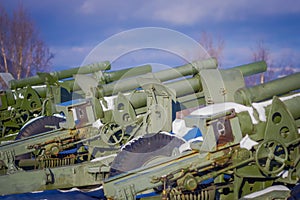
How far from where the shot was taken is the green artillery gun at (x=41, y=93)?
29.8ft

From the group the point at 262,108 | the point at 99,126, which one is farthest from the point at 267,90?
the point at 99,126

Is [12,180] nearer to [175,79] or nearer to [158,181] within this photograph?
[158,181]

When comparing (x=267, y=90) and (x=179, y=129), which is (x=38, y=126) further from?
(x=267, y=90)

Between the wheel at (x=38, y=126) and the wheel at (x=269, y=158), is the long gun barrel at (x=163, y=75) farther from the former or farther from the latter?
the wheel at (x=269, y=158)

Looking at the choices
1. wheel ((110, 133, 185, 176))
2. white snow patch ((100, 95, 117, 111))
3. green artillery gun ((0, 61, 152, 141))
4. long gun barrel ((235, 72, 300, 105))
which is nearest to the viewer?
long gun barrel ((235, 72, 300, 105))

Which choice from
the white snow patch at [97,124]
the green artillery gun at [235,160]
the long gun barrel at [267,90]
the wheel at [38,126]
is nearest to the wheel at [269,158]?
the green artillery gun at [235,160]

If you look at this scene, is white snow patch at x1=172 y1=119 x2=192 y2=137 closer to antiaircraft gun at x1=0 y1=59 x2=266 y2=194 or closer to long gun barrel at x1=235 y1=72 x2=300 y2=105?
→ antiaircraft gun at x1=0 y1=59 x2=266 y2=194

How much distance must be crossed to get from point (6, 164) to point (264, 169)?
3768 millimetres

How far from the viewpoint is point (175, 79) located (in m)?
8.09

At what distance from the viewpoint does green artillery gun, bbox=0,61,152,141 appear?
908 cm

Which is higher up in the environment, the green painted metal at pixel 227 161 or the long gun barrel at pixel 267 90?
the long gun barrel at pixel 267 90

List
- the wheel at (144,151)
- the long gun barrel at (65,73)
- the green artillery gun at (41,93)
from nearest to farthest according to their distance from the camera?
the wheel at (144,151) → the green artillery gun at (41,93) → the long gun barrel at (65,73)

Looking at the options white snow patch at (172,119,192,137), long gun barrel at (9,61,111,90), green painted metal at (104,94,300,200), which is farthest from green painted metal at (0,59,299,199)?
long gun barrel at (9,61,111,90)

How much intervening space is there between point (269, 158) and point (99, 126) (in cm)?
336
